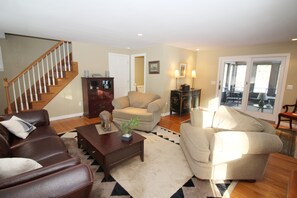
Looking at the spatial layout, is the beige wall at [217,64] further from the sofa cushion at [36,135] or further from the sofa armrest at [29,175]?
the sofa armrest at [29,175]

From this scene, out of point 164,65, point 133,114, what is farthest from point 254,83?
point 133,114

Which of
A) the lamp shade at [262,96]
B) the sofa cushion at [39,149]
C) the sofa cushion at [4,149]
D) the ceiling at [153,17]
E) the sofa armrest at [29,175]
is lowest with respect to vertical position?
the sofa cushion at [39,149]

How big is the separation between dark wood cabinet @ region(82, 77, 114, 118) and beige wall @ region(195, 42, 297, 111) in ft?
11.0

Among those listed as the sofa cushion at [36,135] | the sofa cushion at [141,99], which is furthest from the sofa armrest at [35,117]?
the sofa cushion at [141,99]

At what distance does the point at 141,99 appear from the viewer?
3.92m

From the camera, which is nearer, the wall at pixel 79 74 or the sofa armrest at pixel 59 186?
the sofa armrest at pixel 59 186

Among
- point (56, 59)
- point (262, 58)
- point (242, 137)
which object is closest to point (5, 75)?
point (56, 59)

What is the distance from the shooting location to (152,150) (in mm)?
2619

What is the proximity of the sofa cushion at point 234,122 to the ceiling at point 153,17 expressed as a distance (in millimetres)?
1442

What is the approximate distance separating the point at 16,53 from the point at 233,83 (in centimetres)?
669

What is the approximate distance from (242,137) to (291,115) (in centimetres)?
282

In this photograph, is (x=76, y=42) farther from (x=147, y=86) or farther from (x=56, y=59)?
(x=147, y=86)

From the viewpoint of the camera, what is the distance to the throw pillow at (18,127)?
6.68 feet

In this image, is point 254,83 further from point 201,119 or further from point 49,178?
point 49,178
